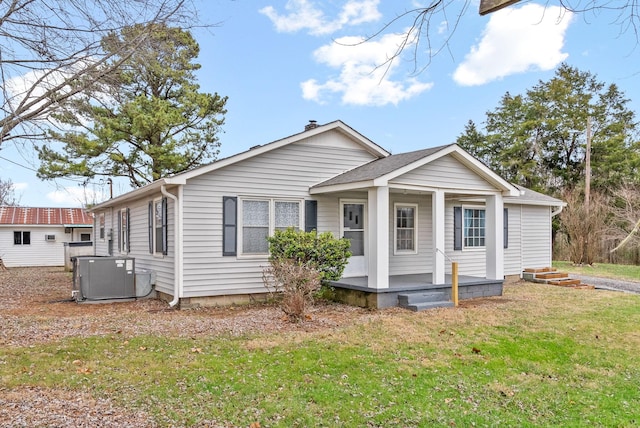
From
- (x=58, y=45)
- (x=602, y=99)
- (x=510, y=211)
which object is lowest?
(x=510, y=211)

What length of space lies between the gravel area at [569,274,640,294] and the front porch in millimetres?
4750

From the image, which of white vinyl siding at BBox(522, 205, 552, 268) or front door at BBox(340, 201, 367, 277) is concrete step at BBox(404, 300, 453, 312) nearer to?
front door at BBox(340, 201, 367, 277)

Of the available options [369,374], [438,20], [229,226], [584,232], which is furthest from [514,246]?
[438,20]

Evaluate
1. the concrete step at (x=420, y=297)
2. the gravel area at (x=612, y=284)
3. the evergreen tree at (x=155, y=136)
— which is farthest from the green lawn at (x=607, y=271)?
the evergreen tree at (x=155, y=136)

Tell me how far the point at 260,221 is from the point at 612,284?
1126 cm

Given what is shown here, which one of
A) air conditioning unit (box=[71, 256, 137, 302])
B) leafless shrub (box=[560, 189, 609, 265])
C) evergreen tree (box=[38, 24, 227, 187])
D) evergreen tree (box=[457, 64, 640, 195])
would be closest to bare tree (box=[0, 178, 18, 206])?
evergreen tree (box=[38, 24, 227, 187])

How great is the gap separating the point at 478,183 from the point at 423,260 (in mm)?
2562

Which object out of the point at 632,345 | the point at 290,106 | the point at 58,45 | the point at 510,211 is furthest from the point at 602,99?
the point at 58,45

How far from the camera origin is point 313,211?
34.3 feet

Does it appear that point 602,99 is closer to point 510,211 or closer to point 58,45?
point 510,211

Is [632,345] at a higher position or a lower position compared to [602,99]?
lower

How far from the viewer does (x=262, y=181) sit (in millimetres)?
9930

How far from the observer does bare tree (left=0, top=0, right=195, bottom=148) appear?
5.86 m

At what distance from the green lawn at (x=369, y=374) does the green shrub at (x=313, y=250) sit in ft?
5.90
